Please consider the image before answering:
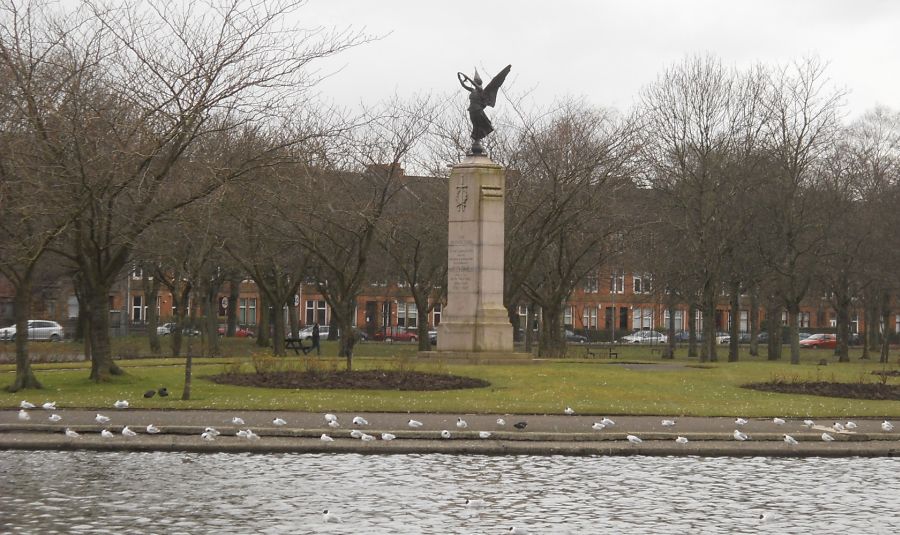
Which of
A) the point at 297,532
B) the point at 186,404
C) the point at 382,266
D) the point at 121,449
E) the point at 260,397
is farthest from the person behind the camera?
the point at 382,266

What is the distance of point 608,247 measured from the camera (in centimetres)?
5884

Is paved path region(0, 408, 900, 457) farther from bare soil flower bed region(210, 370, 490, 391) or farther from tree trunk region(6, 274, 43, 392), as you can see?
bare soil flower bed region(210, 370, 490, 391)

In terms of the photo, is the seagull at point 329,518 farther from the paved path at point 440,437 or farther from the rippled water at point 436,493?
the paved path at point 440,437

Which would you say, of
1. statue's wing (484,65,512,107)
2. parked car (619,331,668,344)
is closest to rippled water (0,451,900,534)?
statue's wing (484,65,512,107)

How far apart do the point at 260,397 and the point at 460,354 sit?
12.1 meters

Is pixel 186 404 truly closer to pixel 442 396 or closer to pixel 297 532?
pixel 442 396

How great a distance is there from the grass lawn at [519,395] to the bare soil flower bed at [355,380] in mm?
575

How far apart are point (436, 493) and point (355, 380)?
14931mm

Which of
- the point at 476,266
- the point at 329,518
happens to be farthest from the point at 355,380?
the point at 329,518

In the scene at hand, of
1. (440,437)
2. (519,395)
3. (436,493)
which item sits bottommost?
(436,493)

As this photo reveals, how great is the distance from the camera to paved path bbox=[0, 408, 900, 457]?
18.5 meters

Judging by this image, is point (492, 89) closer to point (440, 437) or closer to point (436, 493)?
point (440, 437)

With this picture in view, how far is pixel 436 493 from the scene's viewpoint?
14492 mm

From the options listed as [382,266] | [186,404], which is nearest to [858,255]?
[382,266]
